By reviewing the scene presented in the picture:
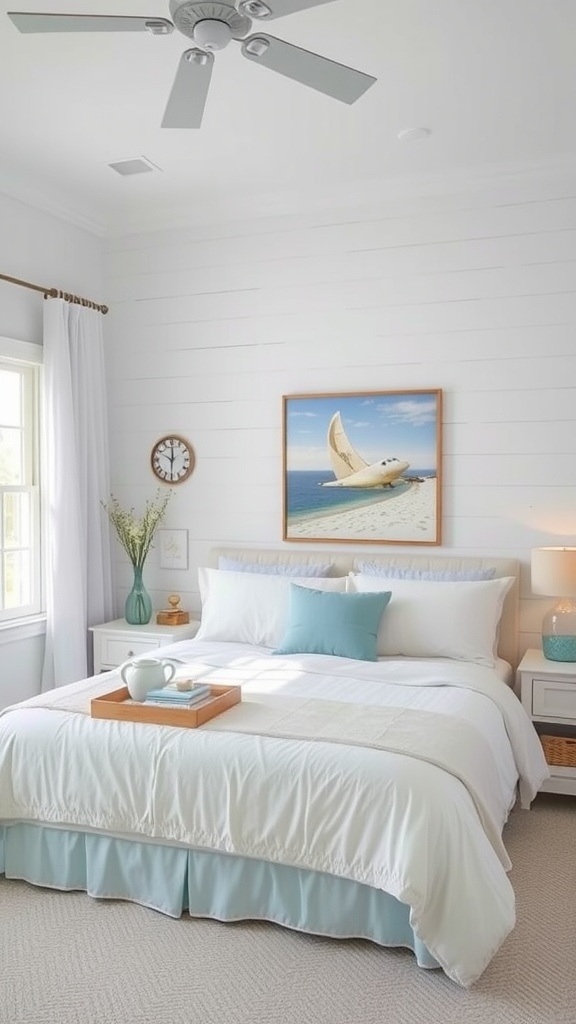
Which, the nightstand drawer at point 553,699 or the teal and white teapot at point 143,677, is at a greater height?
the teal and white teapot at point 143,677

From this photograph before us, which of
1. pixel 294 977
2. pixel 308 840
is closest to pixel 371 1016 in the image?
pixel 294 977

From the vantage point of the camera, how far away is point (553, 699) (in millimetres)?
3824

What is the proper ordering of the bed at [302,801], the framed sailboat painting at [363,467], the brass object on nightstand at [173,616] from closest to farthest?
the bed at [302,801], the framed sailboat painting at [363,467], the brass object on nightstand at [173,616]

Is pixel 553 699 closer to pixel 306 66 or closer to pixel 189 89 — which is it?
pixel 306 66

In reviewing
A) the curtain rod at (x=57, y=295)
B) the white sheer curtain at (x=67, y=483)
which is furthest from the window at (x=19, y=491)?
the curtain rod at (x=57, y=295)

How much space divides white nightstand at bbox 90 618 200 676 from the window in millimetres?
395

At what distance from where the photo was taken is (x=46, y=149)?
13.3 feet

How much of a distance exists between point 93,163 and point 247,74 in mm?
1253

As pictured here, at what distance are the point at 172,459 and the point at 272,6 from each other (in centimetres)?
306

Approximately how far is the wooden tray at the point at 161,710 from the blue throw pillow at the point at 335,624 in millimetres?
850

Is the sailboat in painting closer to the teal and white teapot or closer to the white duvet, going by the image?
the white duvet

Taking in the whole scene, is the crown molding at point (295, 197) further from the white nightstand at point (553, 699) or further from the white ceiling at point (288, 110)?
the white nightstand at point (553, 699)

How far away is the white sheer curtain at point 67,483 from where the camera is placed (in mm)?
4613

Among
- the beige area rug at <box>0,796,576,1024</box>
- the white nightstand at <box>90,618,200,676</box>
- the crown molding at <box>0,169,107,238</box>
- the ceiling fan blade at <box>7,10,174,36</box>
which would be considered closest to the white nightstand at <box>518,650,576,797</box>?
the beige area rug at <box>0,796,576,1024</box>
